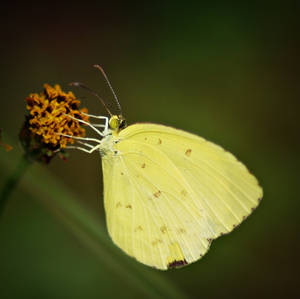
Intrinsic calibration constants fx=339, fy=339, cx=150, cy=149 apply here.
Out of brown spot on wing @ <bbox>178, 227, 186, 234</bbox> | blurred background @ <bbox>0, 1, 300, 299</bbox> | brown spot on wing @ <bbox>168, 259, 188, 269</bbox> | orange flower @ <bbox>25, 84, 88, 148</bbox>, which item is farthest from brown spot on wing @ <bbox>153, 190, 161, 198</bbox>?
blurred background @ <bbox>0, 1, 300, 299</bbox>

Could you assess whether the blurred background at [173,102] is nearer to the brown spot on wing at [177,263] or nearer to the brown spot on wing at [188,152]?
the brown spot on wing at [177,263]

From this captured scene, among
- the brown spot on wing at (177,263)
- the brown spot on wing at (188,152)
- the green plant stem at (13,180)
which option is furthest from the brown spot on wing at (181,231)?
the green plant stem at (13,180)

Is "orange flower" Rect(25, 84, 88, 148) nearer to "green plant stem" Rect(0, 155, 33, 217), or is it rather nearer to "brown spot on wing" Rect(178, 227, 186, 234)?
"green plant stem" Rect(0, 155, 33, 217)

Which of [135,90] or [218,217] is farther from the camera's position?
[135,90]

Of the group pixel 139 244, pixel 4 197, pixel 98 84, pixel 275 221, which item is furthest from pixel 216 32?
pixel 4 197

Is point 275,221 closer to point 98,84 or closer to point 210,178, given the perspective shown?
point 210,178

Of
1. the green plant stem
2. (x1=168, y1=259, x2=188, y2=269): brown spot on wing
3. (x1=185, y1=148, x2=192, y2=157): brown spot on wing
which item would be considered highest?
(x1=185, y1=148, x2=192, y2=157): brown spot on wing

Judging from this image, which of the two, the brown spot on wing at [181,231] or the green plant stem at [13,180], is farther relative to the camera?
the brown spot on wing at [181,231]
